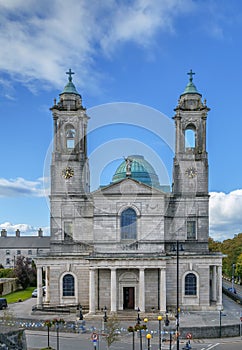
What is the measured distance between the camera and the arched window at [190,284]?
55125 millimetres

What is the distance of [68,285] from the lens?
55844 millimetres

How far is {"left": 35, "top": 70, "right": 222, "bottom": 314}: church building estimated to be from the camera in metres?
54.1

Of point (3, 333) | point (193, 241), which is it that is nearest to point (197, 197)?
point (193, 241)

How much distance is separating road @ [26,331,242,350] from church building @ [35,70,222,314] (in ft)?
35.0

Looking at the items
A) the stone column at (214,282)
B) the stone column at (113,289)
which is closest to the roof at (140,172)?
the stone column at (214,282)

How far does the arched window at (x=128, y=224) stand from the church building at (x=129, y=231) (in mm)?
113

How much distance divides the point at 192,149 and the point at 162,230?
10652 mm

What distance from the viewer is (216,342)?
40.3 metres

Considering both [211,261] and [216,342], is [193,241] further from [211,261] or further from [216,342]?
[216,342]

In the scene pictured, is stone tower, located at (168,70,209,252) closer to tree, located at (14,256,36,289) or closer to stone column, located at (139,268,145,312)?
stone column, located at (139,268,145,312)

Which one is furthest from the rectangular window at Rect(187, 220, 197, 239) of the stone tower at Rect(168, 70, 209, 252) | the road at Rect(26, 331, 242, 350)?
the road at Rect(26, 331, 242, 350)

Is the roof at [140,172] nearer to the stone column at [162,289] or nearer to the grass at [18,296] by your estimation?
the stone column at [162,289]

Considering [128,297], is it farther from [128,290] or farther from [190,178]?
[190,178]

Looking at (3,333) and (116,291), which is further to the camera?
(116,291)
